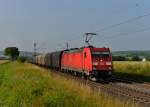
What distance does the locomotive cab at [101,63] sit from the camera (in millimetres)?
35469

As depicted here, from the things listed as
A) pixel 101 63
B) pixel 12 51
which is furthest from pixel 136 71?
pixel 12 51

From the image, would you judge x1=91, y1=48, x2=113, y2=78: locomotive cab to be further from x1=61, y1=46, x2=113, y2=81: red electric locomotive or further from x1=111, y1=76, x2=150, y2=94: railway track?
x1=111, y1=76, x2=150, y2=94: railway track

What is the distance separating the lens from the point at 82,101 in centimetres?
1548

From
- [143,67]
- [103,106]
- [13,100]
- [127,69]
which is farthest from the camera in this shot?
[127,69]

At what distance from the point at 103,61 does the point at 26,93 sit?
1745cm

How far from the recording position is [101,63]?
1407 inches

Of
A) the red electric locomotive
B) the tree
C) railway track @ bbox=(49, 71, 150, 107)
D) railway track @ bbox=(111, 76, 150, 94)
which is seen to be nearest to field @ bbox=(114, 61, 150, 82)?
railway track @ bbox=(111, 76, 150, 94)

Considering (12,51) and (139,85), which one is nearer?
(139,85)

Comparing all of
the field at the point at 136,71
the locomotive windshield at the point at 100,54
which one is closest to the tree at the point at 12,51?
the field at the point at 136,71

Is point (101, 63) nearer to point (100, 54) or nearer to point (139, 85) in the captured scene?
point (100, 54)

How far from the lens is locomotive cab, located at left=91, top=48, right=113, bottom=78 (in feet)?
116

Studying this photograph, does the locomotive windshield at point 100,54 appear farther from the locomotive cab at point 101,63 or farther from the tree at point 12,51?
the tree at point 12,51

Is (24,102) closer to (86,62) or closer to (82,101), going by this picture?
(82,101)

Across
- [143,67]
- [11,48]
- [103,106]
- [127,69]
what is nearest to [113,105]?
[103,106]
